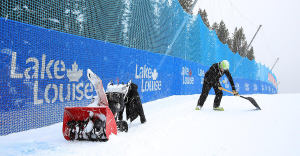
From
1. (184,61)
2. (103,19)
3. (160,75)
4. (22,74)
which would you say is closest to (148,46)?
(160,75)

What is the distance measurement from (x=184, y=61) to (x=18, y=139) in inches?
368

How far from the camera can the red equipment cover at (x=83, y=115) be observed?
2.74 meters

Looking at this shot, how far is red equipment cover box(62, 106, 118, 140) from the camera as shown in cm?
274

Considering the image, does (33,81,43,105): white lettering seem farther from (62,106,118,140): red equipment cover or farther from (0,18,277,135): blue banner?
(62,106,118,140): red equipment cover

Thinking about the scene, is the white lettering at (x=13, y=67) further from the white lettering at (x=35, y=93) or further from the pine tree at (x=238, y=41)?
the pine tree at (x=238, y=41)

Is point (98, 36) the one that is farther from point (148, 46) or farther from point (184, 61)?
point (184, 61)

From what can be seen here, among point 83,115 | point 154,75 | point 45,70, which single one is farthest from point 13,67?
point 154,75

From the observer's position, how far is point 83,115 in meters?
2.88

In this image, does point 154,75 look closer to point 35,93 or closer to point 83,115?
point 35,93

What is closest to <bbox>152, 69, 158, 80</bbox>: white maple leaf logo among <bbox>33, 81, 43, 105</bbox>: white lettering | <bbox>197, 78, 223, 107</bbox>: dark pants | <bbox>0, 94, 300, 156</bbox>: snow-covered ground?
<bbox>197, 78, 223, 107</bbox>: dark pants

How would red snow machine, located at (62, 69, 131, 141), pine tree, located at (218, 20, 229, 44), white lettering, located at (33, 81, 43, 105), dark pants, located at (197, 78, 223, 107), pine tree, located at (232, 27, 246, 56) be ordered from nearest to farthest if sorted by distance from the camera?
red snow machine, located at (62, 69, 131, 141) → white lettering, located at (33, 81, 43, 105) → dark pants, located at (197, 78, 223, 107) → pine tree, located at (218, 20, 229, 44) → pine tree, located at (232, 27, 246, 56)

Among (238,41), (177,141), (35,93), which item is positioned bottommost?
(177,141)

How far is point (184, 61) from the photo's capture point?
11.4m

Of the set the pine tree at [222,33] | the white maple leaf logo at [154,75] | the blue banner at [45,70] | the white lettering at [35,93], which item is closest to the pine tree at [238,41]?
the pine tree at [222,33]
